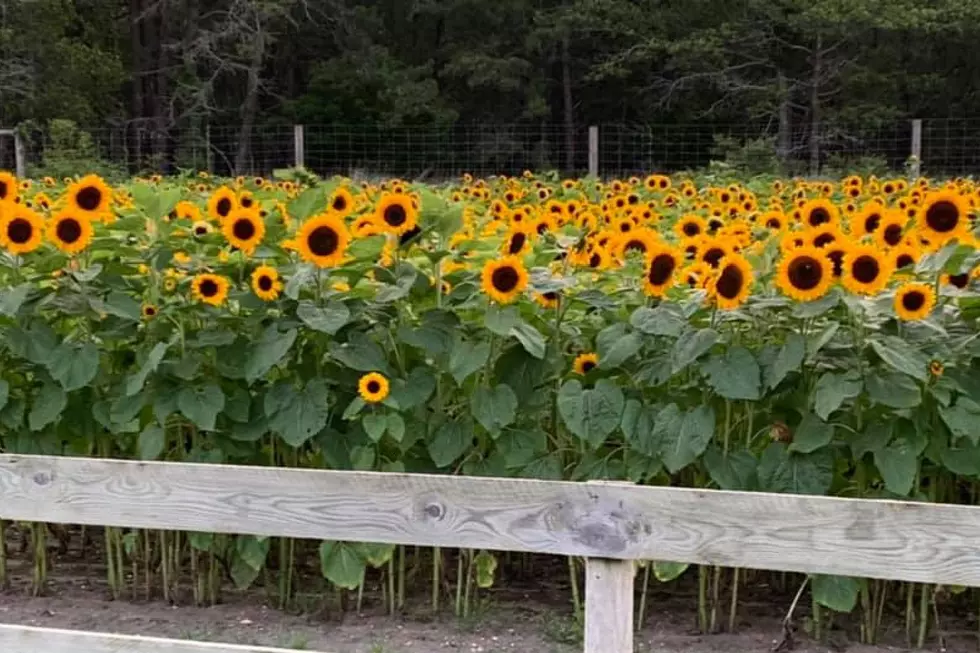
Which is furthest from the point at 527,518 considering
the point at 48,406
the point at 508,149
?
the point at 508,149

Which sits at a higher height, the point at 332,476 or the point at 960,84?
the point at 960,84

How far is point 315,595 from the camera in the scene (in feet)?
13.1


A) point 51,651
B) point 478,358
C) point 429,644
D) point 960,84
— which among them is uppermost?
point 960,84

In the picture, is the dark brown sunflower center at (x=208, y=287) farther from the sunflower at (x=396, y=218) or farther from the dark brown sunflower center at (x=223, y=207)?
the sunflower at (x=396, y=218)

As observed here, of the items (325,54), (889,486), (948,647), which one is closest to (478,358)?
(889,486)

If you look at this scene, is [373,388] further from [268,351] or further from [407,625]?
[407,625]

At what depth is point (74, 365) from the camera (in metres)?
3.65

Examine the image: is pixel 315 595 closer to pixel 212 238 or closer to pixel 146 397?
pixel 146 397

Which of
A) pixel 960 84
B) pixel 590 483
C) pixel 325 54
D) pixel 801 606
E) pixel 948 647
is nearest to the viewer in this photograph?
pixel 590 483

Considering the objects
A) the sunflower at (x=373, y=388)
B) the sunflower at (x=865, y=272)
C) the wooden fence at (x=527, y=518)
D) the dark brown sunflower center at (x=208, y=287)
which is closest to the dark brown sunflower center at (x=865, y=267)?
the sunflower at (x=865, y=272)

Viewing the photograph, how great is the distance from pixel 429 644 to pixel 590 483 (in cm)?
116

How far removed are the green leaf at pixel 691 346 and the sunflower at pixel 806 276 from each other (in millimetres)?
239

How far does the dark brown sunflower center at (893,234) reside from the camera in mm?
3490

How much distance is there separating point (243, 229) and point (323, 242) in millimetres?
323
